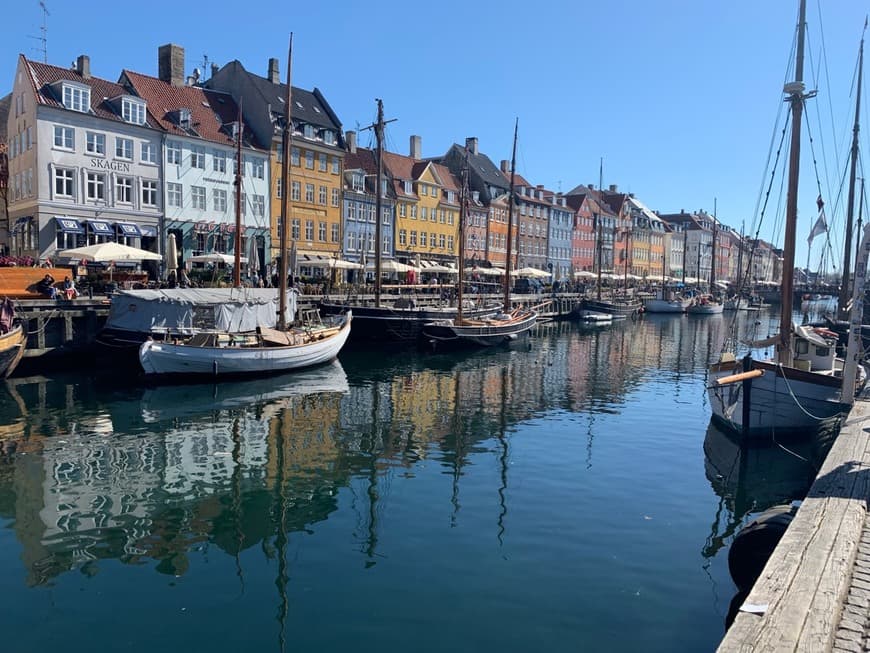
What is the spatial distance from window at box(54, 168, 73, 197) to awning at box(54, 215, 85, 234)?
1518 mm

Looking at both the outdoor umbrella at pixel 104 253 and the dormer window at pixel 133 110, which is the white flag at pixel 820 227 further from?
the dormer window at pixel 133 110

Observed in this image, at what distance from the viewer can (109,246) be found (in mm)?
33188

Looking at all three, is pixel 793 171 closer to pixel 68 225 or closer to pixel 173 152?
pixel 68 225

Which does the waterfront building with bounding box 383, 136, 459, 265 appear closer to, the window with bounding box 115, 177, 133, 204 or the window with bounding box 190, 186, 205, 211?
the window with bounding box 190, 186, 205, 211

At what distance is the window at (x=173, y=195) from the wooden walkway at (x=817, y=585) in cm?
4617

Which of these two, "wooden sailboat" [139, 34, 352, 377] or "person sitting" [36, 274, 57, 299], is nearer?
"wooden sailboat" [139, 34, 352, 377]

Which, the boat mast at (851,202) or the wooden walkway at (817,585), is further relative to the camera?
the boat mast at (851,202)

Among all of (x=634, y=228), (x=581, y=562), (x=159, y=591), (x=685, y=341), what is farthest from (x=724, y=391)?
(x=634, y=228)

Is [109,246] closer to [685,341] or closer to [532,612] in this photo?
[532,612]

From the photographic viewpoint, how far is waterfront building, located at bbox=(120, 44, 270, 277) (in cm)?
4853

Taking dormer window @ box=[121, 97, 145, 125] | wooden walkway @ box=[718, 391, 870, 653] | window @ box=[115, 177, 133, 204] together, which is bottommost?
wooden walkway @ box=[718, 391, 870, 653]

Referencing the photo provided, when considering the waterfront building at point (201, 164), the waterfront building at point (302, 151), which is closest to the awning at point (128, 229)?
the waterfront building at point (201, 164)

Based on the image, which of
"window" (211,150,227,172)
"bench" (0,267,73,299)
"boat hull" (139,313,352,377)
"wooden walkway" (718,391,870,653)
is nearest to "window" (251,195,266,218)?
"window" (211,150,227,172)

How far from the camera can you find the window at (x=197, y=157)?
49.7m
